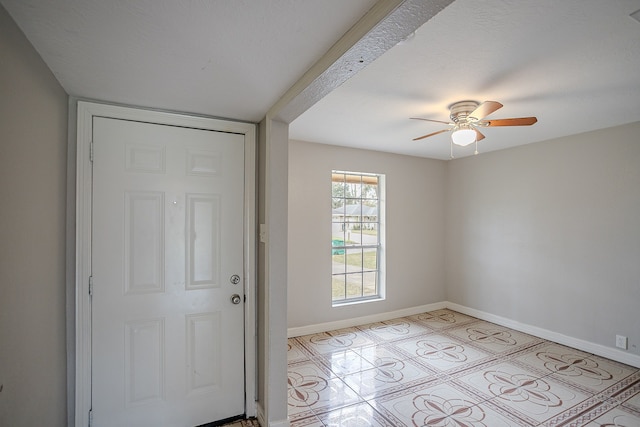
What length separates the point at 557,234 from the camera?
11.5ft

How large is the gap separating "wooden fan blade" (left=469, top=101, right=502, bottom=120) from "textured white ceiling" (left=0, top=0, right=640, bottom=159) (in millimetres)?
128

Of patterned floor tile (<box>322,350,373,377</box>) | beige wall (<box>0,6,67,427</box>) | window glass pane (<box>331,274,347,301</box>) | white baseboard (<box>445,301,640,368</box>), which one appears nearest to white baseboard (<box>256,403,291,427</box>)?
patterned floor tile (<box>322,350,373,377</box>)

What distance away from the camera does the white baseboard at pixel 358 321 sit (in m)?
3.66

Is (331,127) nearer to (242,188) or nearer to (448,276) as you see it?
(242,188)

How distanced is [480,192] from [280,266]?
3.61m

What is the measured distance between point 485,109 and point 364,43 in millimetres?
1473

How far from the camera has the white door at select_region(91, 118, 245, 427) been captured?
1812 mm

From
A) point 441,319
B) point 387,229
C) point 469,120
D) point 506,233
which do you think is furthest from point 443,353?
point 469,120

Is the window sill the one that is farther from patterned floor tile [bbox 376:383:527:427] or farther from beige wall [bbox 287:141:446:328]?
patterned floor tile [bbox 376:383:527:427]

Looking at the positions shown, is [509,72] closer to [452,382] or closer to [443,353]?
[452,382]

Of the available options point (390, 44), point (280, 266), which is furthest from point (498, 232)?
point (390, 44)

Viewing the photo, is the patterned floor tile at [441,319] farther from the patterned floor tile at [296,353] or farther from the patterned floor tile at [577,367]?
the patterned floor tile at [296,353]

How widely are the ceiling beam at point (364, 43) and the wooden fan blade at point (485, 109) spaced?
49.4 inches

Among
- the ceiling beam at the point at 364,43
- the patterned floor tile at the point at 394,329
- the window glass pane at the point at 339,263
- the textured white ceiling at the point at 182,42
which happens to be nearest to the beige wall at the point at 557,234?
the patterned floor tile at the point at 394,329
